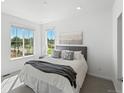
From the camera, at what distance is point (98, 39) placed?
3.63 metres

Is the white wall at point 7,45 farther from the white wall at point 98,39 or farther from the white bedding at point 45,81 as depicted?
the white wall at point 98,39

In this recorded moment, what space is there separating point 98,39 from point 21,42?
3744 millimetres

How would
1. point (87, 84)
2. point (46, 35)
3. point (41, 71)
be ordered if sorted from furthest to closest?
point (46, 35), point (87, 84), point (41, 71)

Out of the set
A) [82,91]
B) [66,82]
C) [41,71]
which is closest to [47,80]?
[41,71]

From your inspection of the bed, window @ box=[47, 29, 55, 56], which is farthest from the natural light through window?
the bed

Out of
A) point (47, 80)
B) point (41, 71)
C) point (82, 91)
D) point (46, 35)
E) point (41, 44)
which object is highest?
point (46, 35)

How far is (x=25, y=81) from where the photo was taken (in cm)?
272

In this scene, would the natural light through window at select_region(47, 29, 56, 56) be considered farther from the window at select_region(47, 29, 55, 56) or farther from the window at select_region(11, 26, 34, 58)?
the window at select_region(11, 26, 34, 58)

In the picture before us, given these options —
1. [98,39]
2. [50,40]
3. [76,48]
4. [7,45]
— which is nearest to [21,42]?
[7,45]

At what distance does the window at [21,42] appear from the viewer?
164 inches

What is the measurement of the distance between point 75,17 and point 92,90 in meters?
3.12

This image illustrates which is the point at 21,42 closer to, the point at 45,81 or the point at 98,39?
the point at 45,81

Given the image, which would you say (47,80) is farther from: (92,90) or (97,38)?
(97,38)

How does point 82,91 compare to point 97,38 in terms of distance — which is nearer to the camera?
point 82,91
